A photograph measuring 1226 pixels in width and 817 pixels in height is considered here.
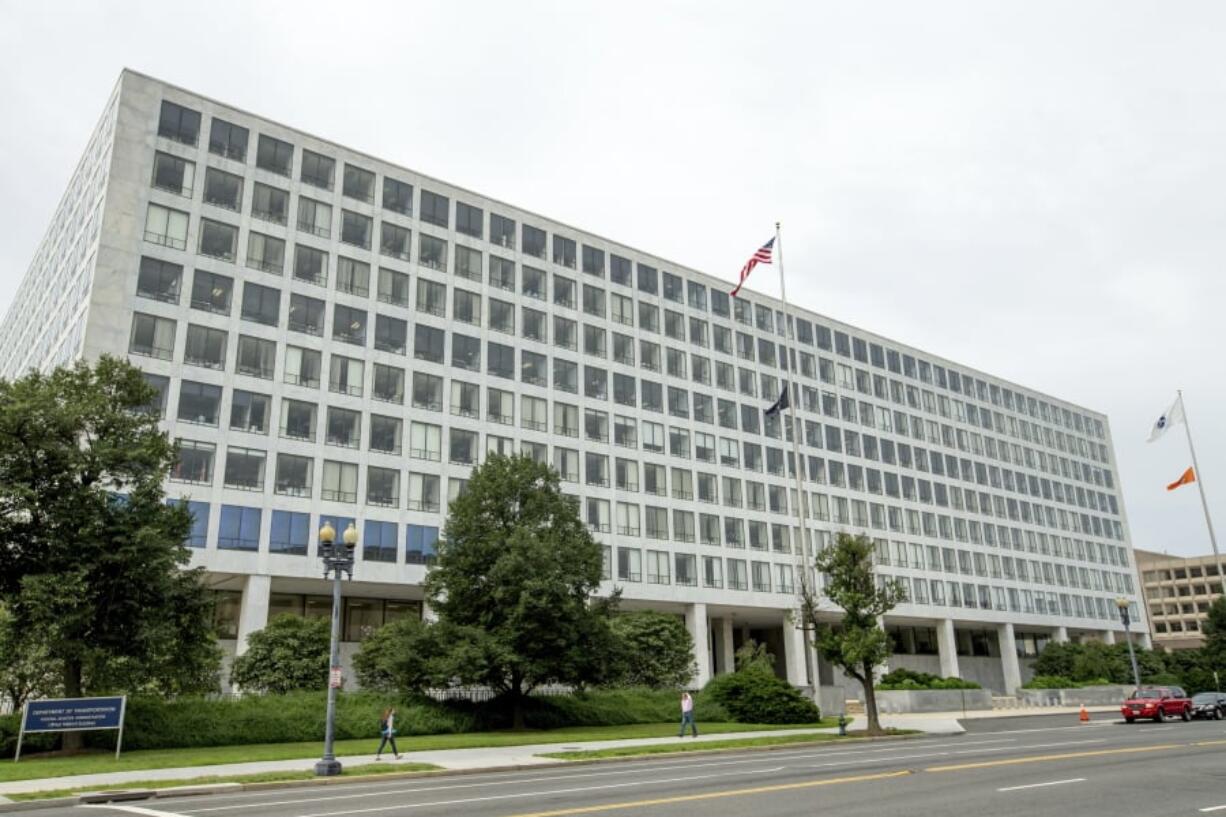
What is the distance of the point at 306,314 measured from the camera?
5291 cm

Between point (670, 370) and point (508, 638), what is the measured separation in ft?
123

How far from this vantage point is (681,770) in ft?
73.5

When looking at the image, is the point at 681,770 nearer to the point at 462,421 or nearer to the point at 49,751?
the point at 49,751

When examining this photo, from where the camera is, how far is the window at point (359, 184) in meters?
57.0

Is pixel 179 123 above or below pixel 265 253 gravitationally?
above

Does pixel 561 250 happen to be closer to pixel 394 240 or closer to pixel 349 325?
pixel 394 240

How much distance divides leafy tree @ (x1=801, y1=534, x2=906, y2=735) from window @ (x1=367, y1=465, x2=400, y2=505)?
2628 centimetres

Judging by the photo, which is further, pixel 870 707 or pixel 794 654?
pixel 794 654

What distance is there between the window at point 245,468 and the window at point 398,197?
18.7 meters

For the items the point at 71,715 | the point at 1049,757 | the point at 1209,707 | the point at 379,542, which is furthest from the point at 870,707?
the point at 379,542

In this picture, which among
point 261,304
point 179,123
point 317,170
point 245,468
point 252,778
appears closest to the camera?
point 252,778

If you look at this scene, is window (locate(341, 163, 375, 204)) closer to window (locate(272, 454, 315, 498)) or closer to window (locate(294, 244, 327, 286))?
window (locate(294, 244, 327, 286))

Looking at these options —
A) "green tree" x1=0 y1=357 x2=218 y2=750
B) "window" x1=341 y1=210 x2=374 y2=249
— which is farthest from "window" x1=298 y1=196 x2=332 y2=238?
"green tree" x1=0 y1=357 x2=218 y2=750

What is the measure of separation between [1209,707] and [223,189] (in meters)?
55.8
